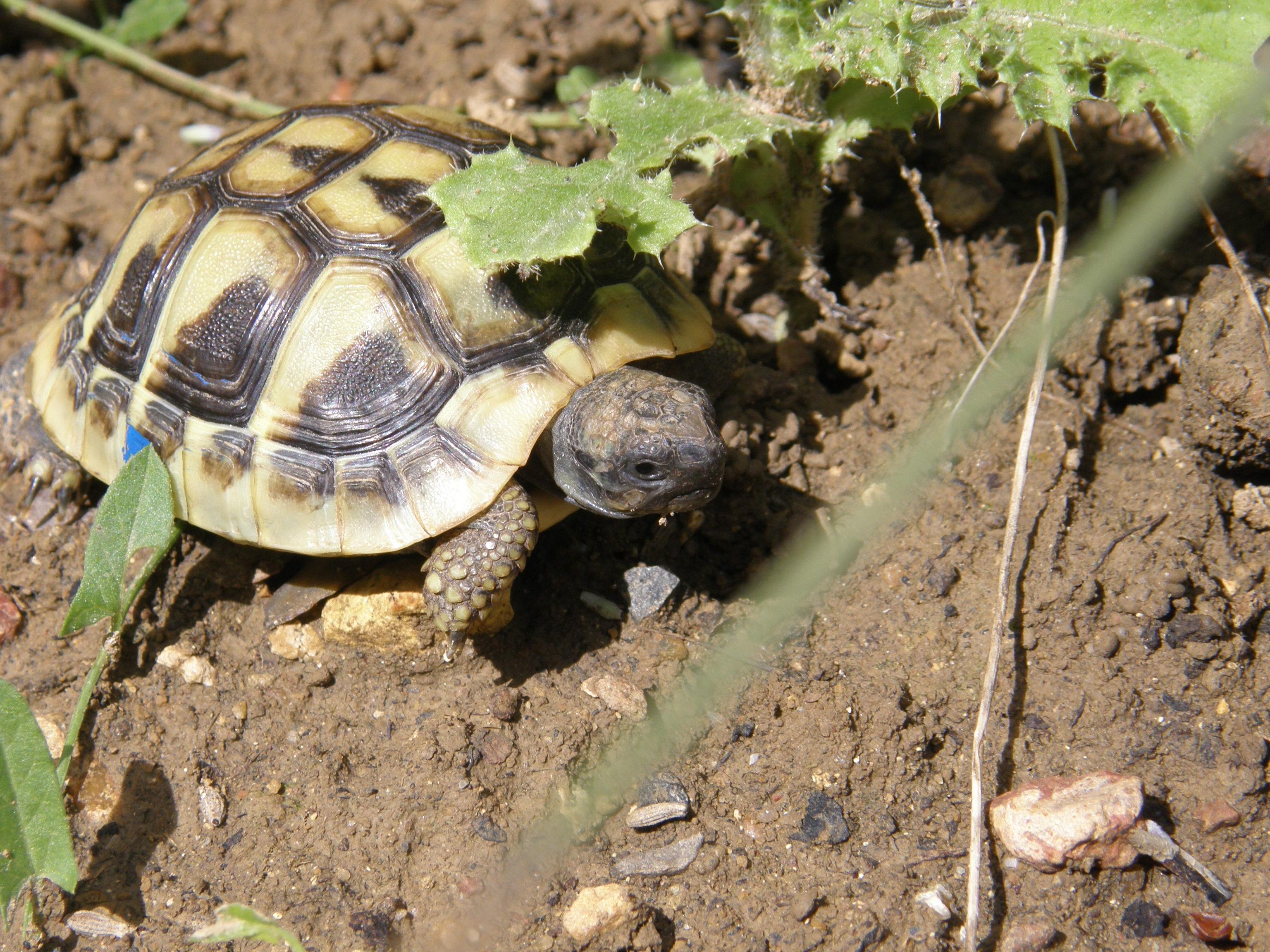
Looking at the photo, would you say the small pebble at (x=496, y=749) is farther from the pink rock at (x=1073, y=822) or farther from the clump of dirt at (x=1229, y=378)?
the clump of dirt at (x=1229, y=378)

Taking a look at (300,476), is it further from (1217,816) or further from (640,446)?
(1217,816)

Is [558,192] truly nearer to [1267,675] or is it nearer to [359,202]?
[359,202]

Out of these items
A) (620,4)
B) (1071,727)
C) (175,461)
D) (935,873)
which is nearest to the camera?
(935,873)

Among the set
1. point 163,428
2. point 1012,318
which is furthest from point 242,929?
point 1012,318

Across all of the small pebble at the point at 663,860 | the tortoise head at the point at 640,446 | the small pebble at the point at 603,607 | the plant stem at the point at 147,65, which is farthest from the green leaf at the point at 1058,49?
the plant stem at the point at 147,65

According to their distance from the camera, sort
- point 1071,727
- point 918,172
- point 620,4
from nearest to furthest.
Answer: point 1071,727 → point 918,172 → point 620,4

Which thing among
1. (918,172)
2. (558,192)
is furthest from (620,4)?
(558,192)

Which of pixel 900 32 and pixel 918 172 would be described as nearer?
pixel 900 32
